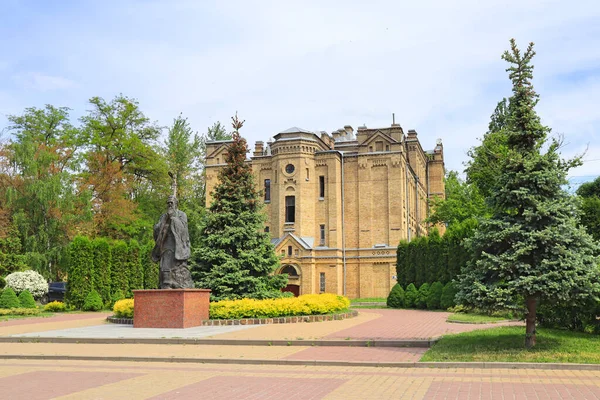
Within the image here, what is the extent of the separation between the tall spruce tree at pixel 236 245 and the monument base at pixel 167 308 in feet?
10.8

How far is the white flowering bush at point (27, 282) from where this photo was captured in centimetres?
3334

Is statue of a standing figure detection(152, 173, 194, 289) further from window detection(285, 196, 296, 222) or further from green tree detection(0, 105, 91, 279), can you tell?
window detection(285, 196, 296, 222)

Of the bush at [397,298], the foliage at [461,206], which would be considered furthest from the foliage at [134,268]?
the foliage at [461,206]

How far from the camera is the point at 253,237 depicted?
2311 centimetres

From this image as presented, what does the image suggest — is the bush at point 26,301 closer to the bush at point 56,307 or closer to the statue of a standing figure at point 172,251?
the bush at point 56,307

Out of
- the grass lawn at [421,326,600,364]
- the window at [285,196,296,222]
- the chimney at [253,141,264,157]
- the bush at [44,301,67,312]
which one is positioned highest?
the chimney at [253,141,264,157]

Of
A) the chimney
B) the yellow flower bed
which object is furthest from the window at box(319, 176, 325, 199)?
the yellow flower bed

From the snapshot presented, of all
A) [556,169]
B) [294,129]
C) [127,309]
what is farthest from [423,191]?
[556,169]

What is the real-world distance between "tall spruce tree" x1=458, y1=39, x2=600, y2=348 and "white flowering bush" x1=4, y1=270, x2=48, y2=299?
2875 centimetres

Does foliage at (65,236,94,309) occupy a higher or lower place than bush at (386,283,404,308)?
higher

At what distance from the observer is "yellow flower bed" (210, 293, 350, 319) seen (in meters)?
19.7

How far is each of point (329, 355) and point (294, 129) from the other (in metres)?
36.1

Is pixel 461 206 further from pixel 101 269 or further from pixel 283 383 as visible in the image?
pixel 283 383

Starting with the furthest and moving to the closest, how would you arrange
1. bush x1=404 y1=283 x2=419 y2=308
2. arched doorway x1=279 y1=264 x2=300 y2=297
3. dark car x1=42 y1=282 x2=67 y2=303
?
1. arched doorway x1=279 y1=264 x2=300 y2=297
2. dark car x1=42 y1=282 x2=67 y2=303
3. bush x1=404 y1=283 x2=419 y2=308
